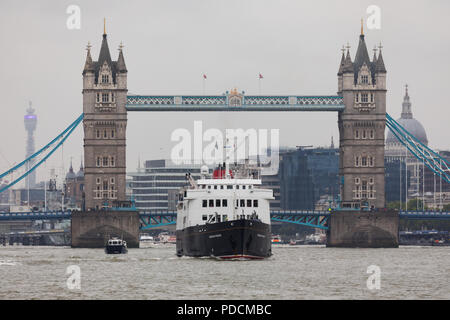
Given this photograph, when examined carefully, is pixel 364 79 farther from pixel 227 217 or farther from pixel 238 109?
pixel 227 217

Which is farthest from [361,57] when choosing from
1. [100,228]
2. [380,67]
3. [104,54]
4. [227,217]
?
[227,217]

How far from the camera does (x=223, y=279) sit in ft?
249

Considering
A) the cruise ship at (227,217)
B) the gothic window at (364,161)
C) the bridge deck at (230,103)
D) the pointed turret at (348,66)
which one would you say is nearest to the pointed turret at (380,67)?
the pointed turret at (348,66)

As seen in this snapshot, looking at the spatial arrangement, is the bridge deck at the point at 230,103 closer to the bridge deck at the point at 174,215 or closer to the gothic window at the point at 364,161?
the gothic window at the point at 364,161

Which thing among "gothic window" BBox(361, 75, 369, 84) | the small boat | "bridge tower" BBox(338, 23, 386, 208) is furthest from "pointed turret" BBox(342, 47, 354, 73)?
the small boat

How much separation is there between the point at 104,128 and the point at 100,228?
14.4 metres

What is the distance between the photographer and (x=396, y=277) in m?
80.8

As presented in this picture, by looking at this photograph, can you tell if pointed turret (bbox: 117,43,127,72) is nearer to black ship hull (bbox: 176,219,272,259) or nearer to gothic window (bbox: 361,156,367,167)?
gothic window (bbox: 361,156,367,167)

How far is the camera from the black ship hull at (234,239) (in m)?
95.1

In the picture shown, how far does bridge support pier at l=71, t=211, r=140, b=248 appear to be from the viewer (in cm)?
14938

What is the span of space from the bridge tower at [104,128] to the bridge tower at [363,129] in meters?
28.5

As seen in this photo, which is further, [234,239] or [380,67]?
[380,67]

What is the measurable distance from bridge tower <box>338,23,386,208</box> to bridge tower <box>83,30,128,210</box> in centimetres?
2846

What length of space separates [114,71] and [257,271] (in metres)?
78.1
